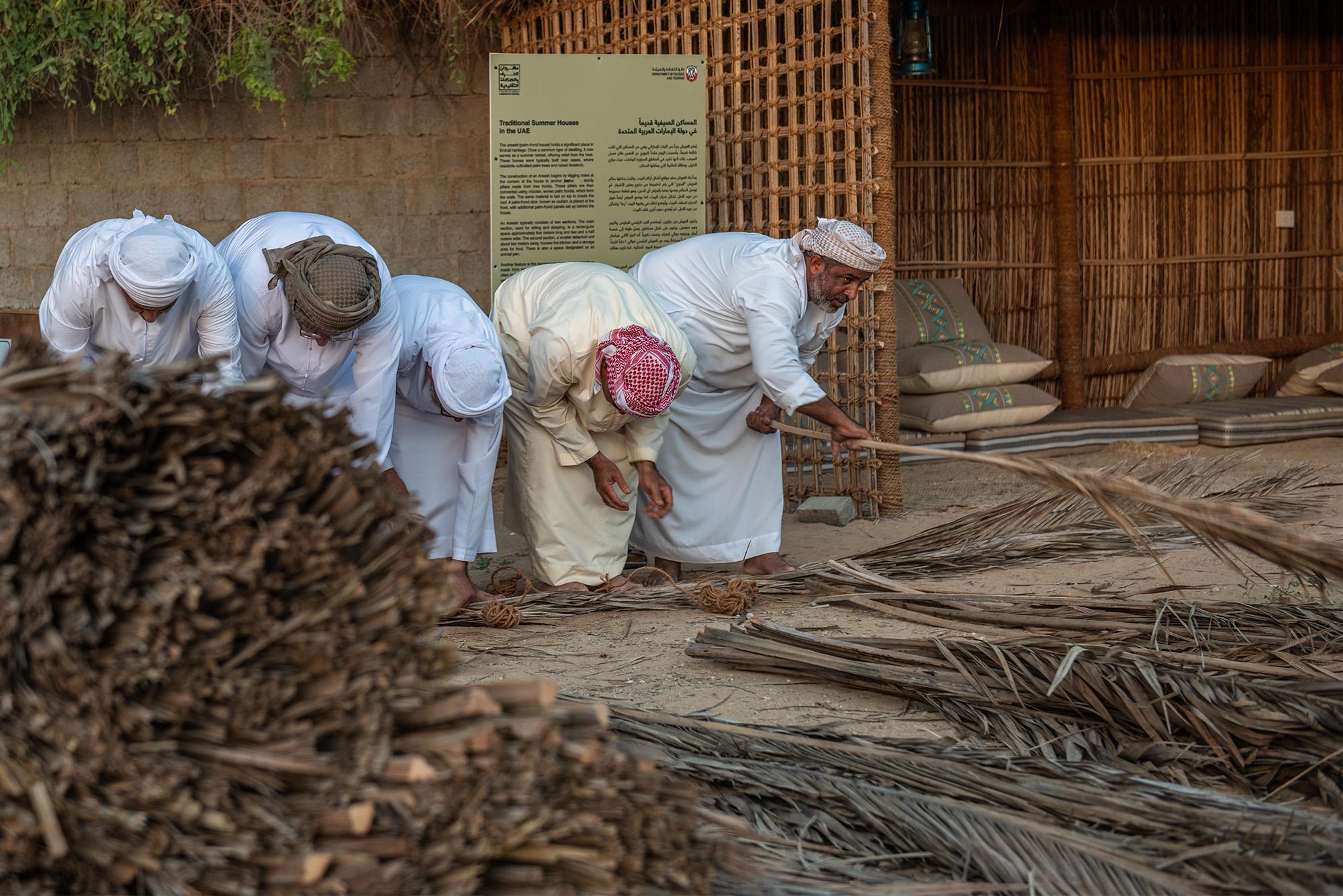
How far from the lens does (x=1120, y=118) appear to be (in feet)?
26.1

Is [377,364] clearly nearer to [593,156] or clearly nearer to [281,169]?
[593,156]

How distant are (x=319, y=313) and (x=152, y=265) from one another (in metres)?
0.44

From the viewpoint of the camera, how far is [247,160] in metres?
6.27

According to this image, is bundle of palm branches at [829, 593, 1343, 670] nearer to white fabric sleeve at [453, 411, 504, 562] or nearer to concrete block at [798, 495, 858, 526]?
white fabric sleeve at [453, 411, 504, 562]

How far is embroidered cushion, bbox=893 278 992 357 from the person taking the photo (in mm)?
7285

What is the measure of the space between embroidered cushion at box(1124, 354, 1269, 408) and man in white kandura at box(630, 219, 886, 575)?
3730 millimetres

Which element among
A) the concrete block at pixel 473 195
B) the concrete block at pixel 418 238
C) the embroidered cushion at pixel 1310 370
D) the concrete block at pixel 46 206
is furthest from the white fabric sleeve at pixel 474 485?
the embroidered cushion at pixel 1310 370

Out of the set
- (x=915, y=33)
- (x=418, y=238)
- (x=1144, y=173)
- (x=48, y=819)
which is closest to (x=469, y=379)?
(x=48, y=819)

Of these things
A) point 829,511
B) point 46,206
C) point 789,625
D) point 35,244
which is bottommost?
point 789,625

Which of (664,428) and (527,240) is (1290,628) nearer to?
(664,428)

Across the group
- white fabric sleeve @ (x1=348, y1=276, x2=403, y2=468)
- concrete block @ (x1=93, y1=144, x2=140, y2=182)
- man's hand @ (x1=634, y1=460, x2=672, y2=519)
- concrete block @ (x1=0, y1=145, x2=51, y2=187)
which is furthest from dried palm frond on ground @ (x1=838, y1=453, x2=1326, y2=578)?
concrete block @ (x1=0, y1=145, x2=51, y2=187)

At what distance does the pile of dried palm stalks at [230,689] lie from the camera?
1544 millimetres

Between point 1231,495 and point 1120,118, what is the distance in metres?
3.85

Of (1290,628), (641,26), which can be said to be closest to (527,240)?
(641,26)
